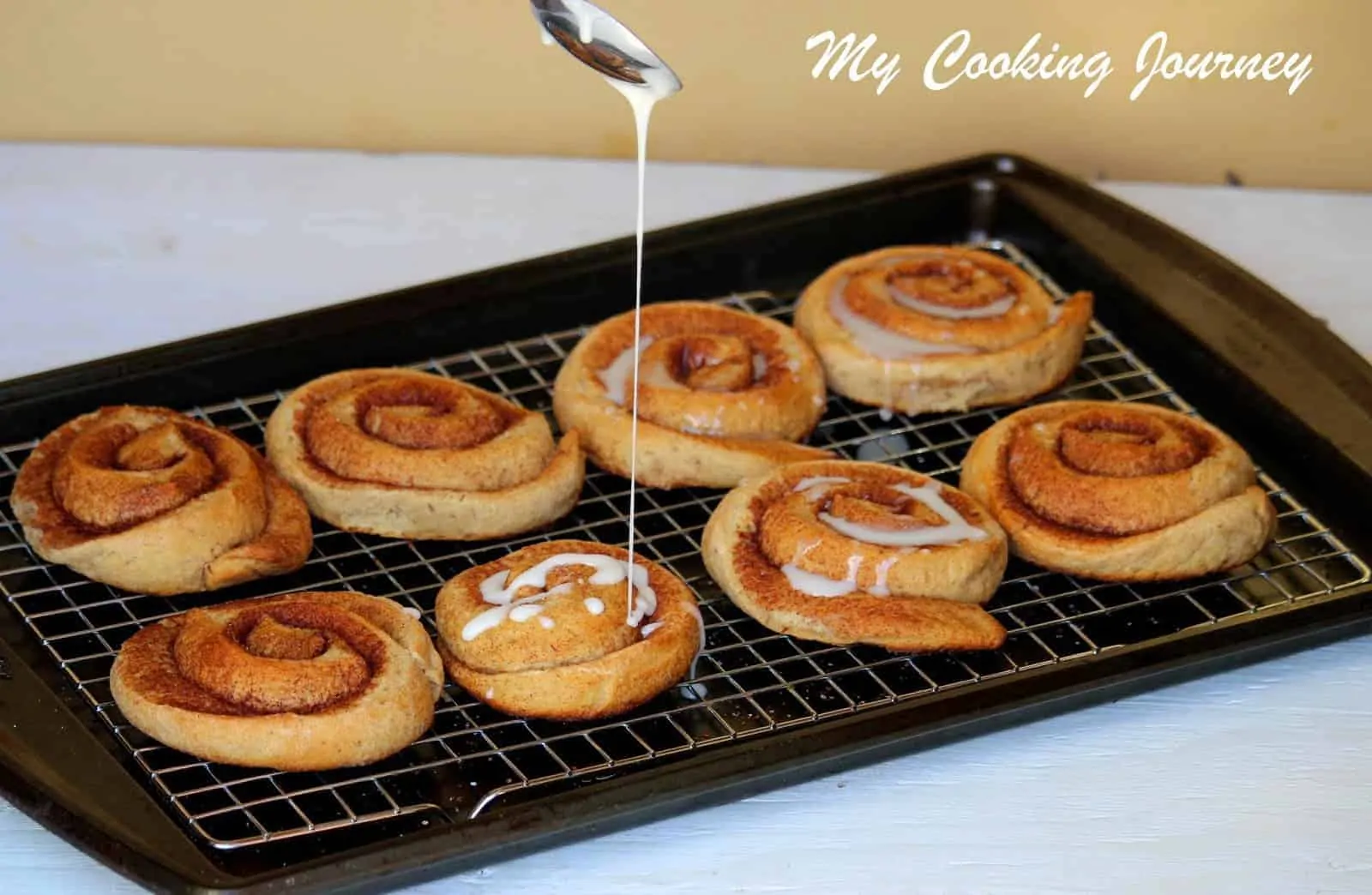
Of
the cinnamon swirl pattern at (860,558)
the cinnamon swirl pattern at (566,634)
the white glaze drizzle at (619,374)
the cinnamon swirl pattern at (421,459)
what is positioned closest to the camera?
the cinnamon swirl pattern at (566,634)

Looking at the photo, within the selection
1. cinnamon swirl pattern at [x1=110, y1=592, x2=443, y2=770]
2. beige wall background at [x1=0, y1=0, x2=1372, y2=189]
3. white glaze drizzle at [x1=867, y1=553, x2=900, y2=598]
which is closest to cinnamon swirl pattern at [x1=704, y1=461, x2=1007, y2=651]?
white glaze drizzle at [x1=867, y1=553, x2=900, y2=598]

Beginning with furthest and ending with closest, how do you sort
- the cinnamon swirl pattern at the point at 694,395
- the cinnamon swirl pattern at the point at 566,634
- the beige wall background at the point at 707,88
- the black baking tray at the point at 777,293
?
1. the beige wall background at the point at 707,88
2. the cinnamon swirl pattern at the point at 694,395
3. the cinnamon swirl pattern at the point at 566,634
4. the black baking tray at the point at 777,293

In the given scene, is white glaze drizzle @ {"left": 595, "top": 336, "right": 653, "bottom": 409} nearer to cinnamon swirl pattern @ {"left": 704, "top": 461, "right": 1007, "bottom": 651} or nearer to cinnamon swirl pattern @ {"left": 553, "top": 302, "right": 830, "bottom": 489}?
cinnamon swirl pattern @ {"left": 553, "top": 302, "right": 830, "bottom": 489}

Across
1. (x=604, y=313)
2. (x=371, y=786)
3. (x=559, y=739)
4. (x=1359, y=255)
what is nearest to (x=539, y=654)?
(x=559, y=739)

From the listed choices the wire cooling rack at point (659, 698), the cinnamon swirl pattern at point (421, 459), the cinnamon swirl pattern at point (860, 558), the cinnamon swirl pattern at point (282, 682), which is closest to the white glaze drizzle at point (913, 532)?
the cinnamon swirl pattern at point (860, 558)

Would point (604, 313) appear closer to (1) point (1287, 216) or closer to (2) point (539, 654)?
(2) point (539, 654)

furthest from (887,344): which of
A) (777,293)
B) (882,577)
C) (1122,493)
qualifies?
(882,577)

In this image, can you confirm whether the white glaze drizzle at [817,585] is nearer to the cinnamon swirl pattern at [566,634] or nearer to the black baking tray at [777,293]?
the cinnamon swirl pattern at [566,634]

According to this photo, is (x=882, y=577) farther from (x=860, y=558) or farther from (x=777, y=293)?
(x=777, y=293)
